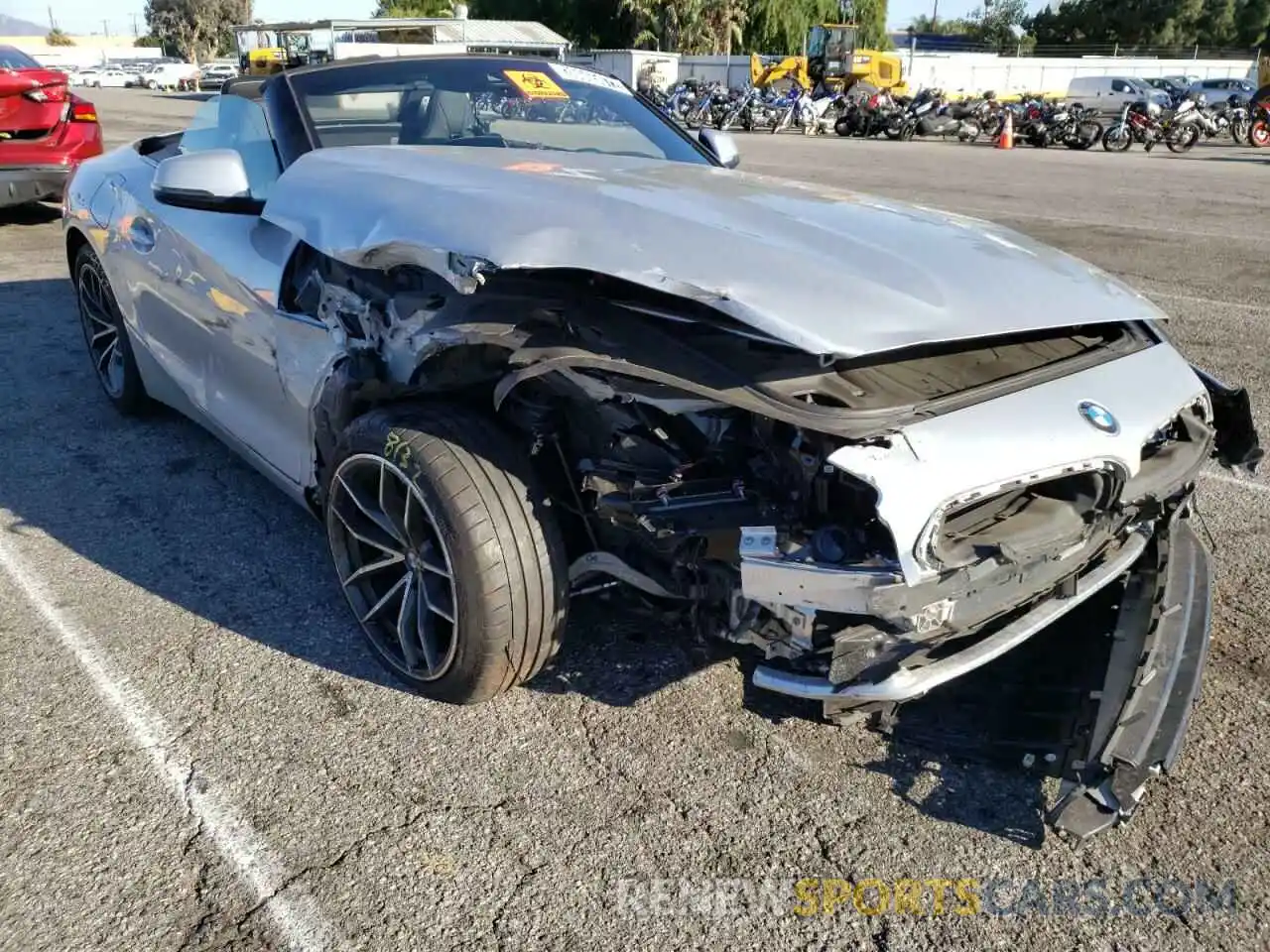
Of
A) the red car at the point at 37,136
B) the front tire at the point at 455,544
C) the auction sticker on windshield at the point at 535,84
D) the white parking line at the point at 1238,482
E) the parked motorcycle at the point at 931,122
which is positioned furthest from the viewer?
the parked motorcycle at the point at 931,122

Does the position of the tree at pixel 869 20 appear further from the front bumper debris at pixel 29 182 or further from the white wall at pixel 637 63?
the front bumper debris at pixel 29 182

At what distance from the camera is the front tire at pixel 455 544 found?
247cm

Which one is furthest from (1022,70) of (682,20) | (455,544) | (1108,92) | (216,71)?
(455,544)

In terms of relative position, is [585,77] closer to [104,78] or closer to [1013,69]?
[1013,69]

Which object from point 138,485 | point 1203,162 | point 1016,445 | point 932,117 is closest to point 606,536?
point 1016,445

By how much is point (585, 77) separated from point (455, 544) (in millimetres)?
2654

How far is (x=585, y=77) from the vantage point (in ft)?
14.3

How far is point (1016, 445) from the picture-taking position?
219 cm

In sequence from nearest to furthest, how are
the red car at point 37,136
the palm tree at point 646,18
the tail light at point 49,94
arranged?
1. the red car at point 37,136
2. the tail light at point 49,94
3. the palm tree at point 646,18

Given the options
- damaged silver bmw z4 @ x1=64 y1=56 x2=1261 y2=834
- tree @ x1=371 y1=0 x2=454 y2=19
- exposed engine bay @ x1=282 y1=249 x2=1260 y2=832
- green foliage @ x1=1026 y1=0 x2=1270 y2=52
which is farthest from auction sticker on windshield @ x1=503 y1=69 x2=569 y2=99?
green foliage @ x1=1026 y1=0 x2=1270 y2=52

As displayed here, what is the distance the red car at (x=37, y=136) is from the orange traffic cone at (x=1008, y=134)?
19.5m

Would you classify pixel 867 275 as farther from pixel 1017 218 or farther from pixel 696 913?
pixel 1017 218

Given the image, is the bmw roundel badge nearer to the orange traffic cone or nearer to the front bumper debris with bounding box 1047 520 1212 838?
the front bumper debris with bounding box 1047 520 1212 838

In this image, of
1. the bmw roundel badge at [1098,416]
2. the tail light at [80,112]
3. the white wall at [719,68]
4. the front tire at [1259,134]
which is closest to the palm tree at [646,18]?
the white wall at [719,68]
